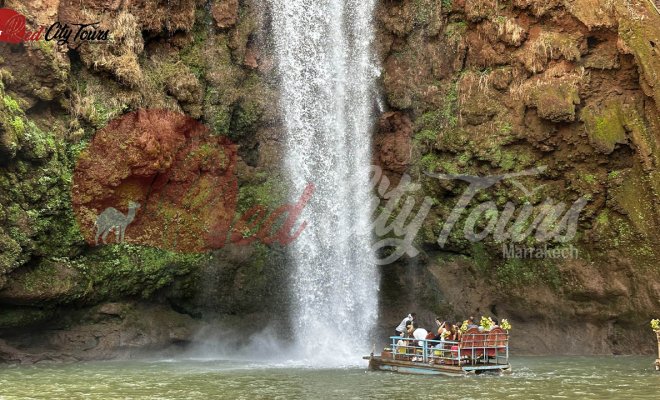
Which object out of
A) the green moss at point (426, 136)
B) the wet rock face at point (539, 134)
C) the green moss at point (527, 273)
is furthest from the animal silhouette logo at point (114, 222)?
the green moss at point (527, 273)

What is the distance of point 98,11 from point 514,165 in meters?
16.5

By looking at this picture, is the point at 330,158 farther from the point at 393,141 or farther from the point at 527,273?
the point at 527,273

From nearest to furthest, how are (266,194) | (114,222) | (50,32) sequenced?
(50,32) < (114,222) < (266,194)

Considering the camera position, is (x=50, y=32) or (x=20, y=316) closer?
(x=50, y=32)

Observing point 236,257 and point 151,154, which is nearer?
point 151,154

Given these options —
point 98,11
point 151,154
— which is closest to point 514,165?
point 151,154

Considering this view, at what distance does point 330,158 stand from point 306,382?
12.6 metres

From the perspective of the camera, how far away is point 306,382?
21094mm

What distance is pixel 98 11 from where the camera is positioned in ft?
87.5

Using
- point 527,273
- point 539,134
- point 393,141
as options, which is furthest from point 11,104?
point 527,273

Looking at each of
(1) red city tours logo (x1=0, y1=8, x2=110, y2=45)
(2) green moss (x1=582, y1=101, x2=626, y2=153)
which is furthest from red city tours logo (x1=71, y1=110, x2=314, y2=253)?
(2) green moss (x1=582, y1=101, x2=626, y2=153)

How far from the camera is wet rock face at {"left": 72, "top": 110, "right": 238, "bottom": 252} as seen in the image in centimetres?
2667

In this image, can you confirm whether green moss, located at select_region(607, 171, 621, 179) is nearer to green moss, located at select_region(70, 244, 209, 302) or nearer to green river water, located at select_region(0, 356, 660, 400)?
green river water, located at select_region(0, 356, 660, 400)

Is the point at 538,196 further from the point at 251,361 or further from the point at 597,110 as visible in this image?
the point at 251,361
